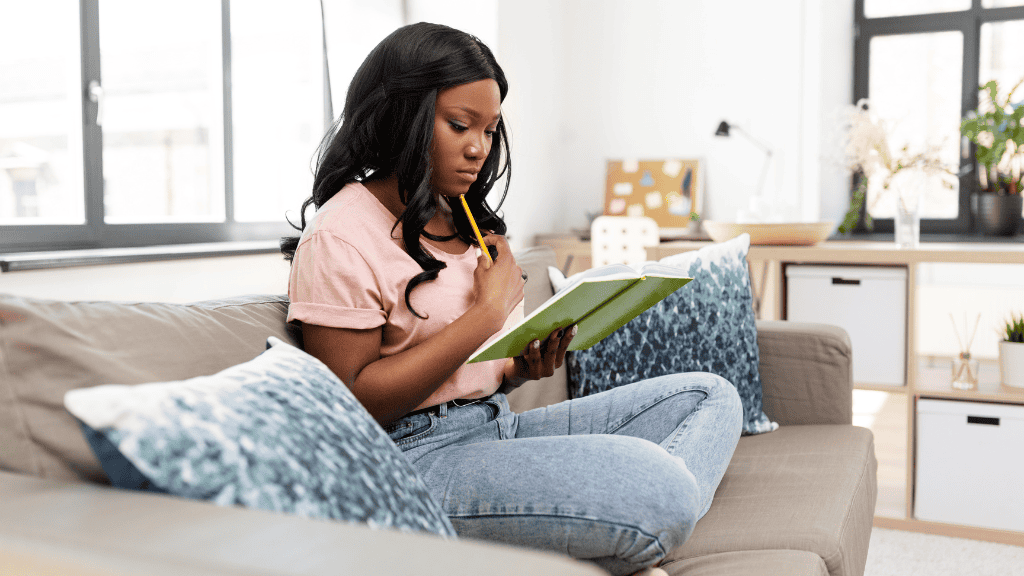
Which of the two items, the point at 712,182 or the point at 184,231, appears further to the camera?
the point at 712,182

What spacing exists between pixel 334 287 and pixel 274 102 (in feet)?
7.52

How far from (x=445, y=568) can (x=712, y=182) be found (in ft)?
13.5

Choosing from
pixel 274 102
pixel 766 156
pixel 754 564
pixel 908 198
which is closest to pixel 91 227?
pixel 274 102

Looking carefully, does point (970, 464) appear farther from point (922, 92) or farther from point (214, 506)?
point (922, 92)

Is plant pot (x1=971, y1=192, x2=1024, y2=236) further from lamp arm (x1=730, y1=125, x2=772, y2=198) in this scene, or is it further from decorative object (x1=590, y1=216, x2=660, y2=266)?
decorative object (x1=590, y1=216, x2=660, y2=266)

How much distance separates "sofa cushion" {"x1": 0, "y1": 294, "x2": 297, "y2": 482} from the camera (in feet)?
2.26

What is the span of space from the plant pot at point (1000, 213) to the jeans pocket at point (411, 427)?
380 cm

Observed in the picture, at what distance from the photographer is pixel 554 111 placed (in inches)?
176

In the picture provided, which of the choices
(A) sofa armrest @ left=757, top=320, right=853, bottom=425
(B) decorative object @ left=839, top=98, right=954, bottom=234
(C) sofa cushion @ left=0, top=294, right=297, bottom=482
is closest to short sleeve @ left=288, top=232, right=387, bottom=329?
(C) sofa cushion @ left=0, top=294, right=297, bottom=482

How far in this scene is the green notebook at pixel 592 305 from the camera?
0.96 meters

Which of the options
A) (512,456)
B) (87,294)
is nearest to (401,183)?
(512,456)

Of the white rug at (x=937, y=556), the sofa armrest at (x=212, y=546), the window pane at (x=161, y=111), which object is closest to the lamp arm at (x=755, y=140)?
the white rug at (x=937, y=556)

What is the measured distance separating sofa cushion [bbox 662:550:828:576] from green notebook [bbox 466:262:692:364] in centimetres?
35

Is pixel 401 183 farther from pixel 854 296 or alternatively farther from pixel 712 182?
pixel 712 182
